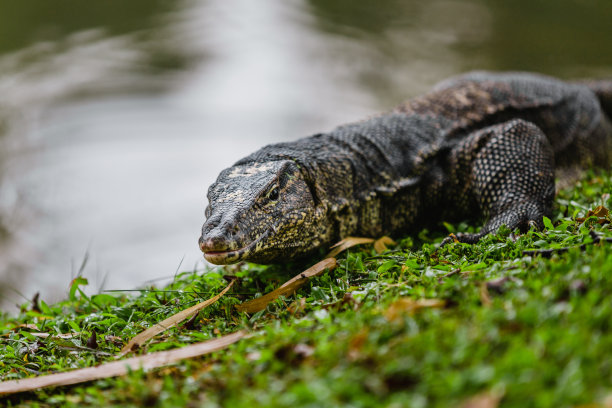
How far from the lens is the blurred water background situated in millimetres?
7633

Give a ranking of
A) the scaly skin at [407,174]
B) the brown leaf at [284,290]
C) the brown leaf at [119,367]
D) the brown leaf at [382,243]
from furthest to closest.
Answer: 1. the brown leaf at [382,243]
2. the scaly skin at [407,174]
3. the brown leaf at [284,290]
4. the brown leaf at [119,367]

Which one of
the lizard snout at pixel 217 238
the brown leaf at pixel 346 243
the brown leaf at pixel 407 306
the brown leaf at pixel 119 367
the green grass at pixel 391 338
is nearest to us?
the green grass at pixel 391 338

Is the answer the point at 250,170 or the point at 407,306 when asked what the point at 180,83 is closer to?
the point at 250,170

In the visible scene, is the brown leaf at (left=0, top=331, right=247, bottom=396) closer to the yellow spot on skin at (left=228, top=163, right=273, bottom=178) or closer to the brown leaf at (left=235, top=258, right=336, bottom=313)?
the brown leaf at (left=235, top=258, right=336, bottom=313)

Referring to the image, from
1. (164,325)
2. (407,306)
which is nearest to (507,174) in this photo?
(407,306)

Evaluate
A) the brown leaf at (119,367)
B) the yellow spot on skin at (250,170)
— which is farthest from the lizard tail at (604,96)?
the brown leaf at (119,367)

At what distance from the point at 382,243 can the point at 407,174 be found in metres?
0.69

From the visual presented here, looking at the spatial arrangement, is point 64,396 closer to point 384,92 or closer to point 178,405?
point 178,405

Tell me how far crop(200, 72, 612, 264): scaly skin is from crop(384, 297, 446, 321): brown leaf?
115cm

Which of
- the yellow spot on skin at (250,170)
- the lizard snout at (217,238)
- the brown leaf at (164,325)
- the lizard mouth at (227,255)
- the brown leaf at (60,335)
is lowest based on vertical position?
the brown leaf at (60,335)

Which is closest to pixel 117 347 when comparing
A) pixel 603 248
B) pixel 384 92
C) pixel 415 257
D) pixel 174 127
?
pixel 415 257

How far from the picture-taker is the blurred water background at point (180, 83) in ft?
25.0

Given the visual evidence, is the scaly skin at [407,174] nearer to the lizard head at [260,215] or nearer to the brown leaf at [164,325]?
the lizard head at [260,215]

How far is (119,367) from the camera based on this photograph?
258 centimetres
